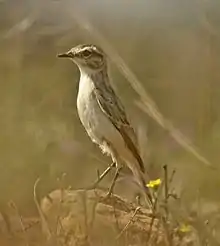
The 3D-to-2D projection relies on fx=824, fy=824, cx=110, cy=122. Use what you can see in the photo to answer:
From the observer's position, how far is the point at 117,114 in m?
1.89

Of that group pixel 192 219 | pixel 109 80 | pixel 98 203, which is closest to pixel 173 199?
pixel 192 219

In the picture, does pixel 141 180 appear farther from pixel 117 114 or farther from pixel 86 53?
pixel 86 53

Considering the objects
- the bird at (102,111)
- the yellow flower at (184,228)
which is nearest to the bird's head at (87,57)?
the bird at (102,111)

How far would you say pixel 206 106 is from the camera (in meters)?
1.96

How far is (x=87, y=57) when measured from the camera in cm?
187

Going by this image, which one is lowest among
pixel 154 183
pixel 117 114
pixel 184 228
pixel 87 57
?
pixel 184 228

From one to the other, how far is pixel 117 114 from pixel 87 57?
147 millimetres

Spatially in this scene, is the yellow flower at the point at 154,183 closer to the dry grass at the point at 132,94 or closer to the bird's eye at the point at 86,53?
the dry grass at the point at 132,94

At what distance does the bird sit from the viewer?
1864 millimetres

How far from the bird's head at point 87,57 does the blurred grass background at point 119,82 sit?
65 mm

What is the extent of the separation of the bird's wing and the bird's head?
0.18 feet

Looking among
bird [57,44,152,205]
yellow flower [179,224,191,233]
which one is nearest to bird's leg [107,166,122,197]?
bird [57,44,152,205]

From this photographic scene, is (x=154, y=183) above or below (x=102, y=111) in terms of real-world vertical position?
below

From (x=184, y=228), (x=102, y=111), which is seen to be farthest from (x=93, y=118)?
(x=184, y=228)
